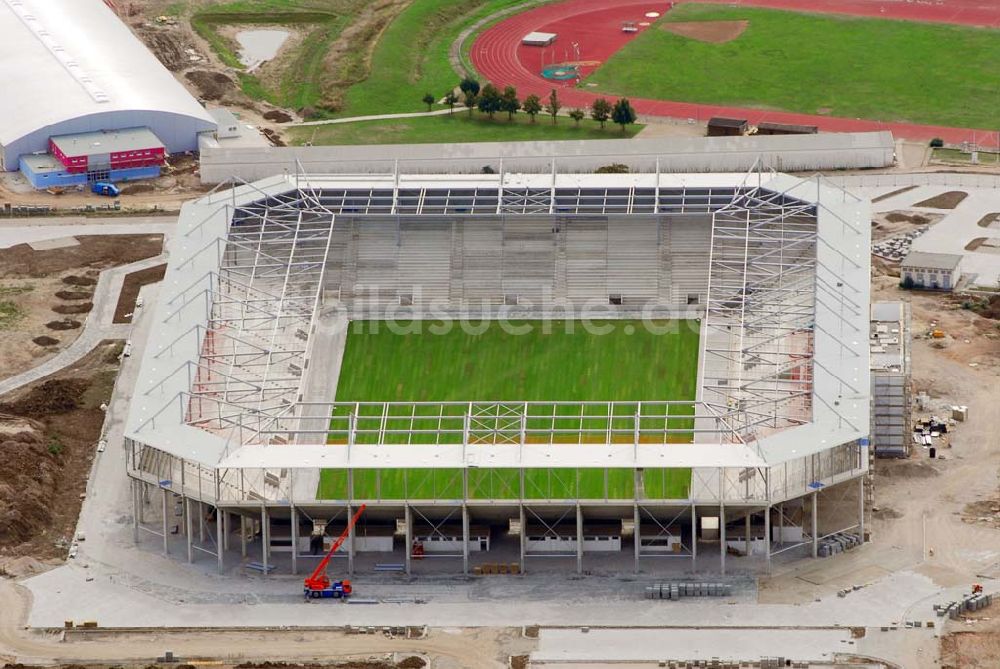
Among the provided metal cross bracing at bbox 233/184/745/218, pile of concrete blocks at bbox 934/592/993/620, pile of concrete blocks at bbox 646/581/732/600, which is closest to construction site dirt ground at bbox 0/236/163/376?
metal cross bracing at bbox 233/184/745/218

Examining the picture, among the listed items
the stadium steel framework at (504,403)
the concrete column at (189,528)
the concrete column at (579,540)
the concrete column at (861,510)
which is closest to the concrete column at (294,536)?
the stadium steel framework at (504,403)

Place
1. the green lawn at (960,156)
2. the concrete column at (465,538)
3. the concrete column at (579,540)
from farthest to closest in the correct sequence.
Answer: the green lawn at (960,156) < the concrete column at (465,538) < the concrete column at (579,540)

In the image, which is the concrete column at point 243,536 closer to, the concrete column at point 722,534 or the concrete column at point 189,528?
the concrete column at point 189,528

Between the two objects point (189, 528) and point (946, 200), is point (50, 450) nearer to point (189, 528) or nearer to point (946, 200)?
point (189, 528)

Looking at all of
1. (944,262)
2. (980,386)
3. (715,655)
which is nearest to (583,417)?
(715,655)

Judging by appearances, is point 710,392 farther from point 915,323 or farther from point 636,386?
point 915,323
